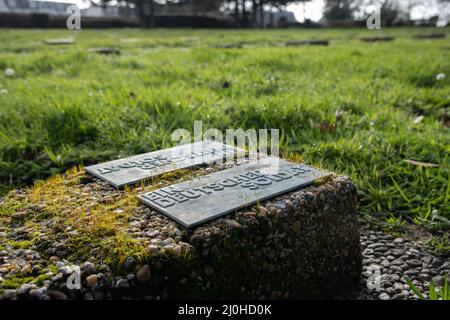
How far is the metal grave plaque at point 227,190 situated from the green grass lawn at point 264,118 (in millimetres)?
881

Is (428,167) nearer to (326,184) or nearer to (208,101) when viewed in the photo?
(326,184)

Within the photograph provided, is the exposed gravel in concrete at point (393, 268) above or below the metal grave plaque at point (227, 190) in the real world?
below

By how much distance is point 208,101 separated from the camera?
3967mm

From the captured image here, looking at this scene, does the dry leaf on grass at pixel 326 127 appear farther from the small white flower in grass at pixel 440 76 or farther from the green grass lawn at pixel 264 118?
the small white flower in grass at pixel 440 76

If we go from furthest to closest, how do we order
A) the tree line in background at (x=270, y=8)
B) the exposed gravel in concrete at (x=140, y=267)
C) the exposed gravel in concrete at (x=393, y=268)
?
the tree line in background at (x=270, y=8)
the exposed gravel in concrete at (x=393, y=268)
the exposed gravel in concrete at (x=140, y=267)

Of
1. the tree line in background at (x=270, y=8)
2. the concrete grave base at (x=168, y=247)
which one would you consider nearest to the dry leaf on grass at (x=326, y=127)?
the concrete grave base at (x=168, y=247)

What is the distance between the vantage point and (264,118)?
3.55 meters

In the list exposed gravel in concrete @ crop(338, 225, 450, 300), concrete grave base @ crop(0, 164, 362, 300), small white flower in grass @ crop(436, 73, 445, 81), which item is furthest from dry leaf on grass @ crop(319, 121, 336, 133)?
small white flower in grass @ crop(436, 73, 445, 81)

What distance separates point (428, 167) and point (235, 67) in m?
3.42

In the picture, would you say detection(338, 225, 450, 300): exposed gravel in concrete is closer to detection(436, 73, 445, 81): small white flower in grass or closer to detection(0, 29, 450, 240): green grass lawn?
detection(0, 29, 450, 240): green grass lawn

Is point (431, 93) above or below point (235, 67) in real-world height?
below

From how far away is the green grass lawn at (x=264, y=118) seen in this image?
2764 mm
